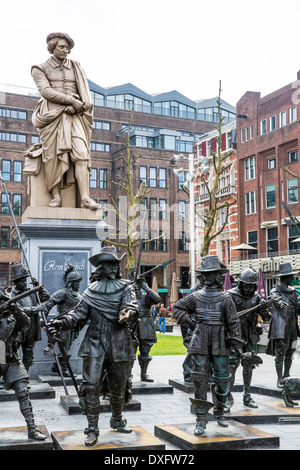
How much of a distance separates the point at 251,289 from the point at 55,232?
489 centimetres

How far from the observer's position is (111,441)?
21.2 feet

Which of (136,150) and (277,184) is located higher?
(136,150)

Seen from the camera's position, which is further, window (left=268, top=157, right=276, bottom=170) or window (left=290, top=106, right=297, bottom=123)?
window (left=268, top=157, right=276, bottom=170)

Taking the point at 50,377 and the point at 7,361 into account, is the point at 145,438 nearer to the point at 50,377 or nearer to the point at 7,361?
the point at 7,361

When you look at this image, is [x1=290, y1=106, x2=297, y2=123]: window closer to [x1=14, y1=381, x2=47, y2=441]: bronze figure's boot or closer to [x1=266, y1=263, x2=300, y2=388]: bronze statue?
[x1=266, y1=263, x2=300, y2=388]: bronze statue

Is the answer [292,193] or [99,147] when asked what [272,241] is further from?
[99,147]

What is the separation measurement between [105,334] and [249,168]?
1568 inches

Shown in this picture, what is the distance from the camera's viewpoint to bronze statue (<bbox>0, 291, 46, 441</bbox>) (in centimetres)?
670

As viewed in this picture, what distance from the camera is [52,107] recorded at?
12.9 metres

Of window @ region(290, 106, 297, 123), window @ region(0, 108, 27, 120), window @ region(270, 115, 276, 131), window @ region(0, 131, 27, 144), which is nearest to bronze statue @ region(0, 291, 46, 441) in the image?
window @ region(290, 106, 297, 123)

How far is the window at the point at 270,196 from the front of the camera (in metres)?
41.7

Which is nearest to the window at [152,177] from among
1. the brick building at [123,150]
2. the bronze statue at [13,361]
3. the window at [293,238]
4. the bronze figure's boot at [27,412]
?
the brick building at [123,150]

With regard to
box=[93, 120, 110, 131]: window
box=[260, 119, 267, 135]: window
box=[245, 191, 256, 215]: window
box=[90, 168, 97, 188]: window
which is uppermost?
box=[93, 120, 110, 131]: window
